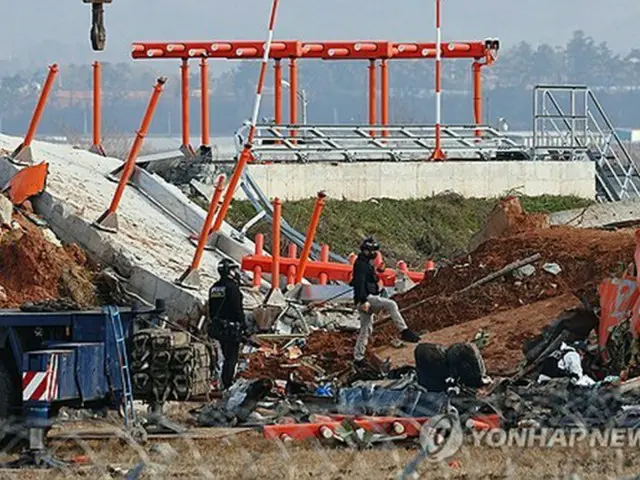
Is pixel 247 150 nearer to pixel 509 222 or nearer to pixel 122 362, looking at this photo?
pixel 509 222

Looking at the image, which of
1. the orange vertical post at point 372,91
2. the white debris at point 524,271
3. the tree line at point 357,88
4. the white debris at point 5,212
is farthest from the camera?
the tree line at point 357,88

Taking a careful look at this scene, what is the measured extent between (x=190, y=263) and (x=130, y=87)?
13992cm

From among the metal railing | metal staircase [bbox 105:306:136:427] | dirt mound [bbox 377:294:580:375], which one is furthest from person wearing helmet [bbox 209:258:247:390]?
the metal railing

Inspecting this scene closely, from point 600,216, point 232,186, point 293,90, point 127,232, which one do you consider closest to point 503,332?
point 232,186

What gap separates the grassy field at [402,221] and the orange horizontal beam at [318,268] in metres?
4.15

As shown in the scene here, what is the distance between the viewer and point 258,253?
101 ft

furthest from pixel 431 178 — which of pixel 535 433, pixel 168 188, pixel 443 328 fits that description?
pixel 535 433

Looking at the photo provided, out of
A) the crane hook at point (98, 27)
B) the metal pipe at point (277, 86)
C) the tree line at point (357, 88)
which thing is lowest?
the tree line at point (357, 88)

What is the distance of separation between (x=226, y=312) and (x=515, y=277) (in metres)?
→ 4.58

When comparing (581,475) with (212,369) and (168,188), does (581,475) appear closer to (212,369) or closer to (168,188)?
(212,369)

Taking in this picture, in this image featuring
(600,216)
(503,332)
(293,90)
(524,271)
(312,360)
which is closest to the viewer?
(503,332)

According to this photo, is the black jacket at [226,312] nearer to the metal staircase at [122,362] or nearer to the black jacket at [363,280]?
the black jacket at [363,280]

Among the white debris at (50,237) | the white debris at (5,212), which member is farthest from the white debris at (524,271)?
the white debris at (5,212)

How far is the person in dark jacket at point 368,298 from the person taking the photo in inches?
961
